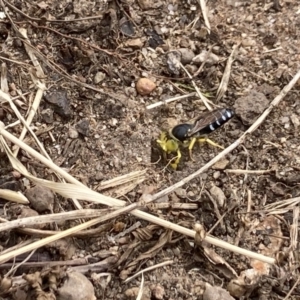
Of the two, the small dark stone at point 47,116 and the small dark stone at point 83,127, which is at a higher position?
the small dark stone at point 47,116

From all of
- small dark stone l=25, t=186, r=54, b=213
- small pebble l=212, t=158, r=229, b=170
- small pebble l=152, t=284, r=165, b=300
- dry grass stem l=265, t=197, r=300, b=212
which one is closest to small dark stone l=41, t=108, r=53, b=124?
small dark stone l=25, t=186, r=54, b=213

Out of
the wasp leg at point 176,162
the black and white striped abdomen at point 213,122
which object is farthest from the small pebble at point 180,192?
the black and white striped abdomen at point 213,122

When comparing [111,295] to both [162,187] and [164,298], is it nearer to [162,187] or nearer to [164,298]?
[164,298]

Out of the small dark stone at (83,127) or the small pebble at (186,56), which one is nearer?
the small dark stone at (83,127)

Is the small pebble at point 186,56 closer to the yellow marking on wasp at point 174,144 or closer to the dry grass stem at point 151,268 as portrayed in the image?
the yellow marking on wasp at point 174,144

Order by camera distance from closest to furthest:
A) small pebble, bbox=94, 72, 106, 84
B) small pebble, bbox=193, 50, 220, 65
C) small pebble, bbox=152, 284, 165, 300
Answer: small pebble, bbox=152, 284, 165, 300, small pebble, bbox=94, 72, 106, 84, small pebble, bbox=193, 50, 220, 65

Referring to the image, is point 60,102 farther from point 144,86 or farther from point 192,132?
point 192,132

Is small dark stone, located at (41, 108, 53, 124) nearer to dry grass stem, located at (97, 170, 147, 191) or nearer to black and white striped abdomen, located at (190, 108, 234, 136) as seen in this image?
dry grass stem, located at (97, 170, 147, 191)

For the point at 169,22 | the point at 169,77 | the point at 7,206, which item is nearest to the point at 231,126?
the point at 169,77
